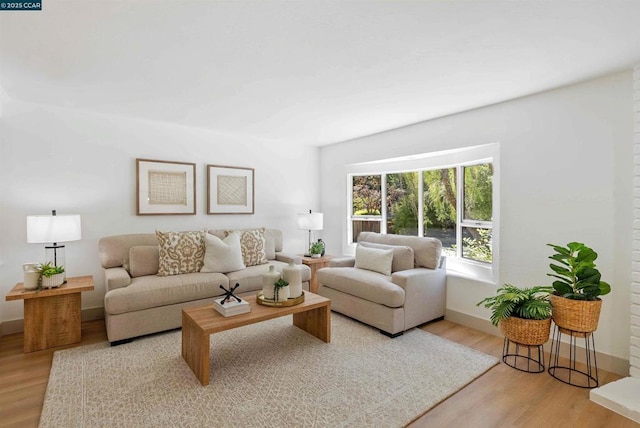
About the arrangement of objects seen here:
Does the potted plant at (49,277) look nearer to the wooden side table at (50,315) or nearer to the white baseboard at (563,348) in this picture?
the wooden side table at (50,315)

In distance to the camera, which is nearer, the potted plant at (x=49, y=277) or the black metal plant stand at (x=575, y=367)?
the black metal plant stand at (x=575, y=367)

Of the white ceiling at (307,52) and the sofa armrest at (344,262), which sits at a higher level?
the white ceiling at (307,52)

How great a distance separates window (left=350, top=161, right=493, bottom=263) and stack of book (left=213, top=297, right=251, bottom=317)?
2.62 metres

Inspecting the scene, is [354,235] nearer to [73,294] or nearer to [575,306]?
[575,306]

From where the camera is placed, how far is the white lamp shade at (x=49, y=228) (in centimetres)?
274

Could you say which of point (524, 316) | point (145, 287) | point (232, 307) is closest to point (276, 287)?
point (232, 307)

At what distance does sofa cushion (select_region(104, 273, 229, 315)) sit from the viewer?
108 inches

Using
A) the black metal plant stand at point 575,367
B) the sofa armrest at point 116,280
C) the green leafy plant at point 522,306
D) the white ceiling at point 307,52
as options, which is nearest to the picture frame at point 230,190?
the white ceiling at point 307,52

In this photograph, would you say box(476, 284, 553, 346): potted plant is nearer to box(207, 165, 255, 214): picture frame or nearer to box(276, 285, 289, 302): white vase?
box(276, 285, 289, 302): white vase

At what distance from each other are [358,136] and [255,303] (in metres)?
2.95

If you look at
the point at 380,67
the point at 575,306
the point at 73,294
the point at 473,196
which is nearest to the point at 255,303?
the point at 73,294

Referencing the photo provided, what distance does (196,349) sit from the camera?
7.50 feet

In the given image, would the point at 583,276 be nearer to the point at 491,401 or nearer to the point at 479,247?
the point at 491,401

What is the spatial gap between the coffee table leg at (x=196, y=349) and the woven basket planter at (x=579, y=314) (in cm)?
261
